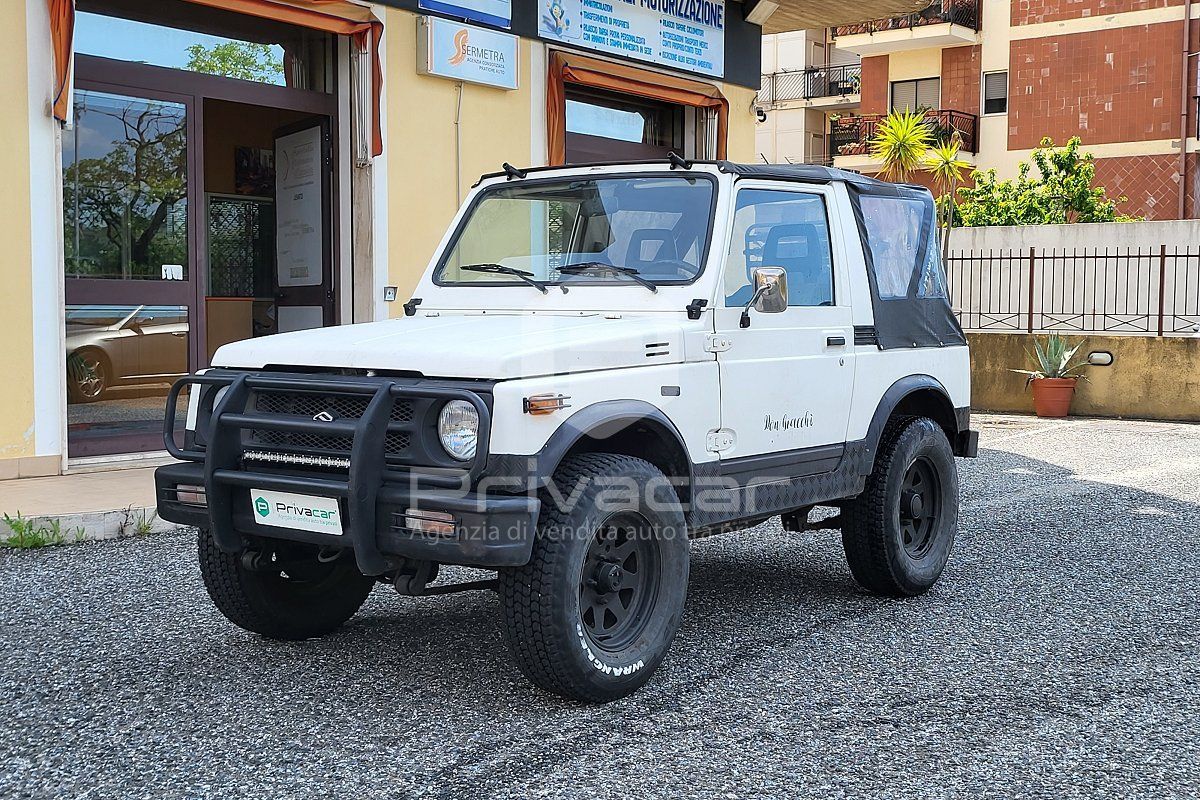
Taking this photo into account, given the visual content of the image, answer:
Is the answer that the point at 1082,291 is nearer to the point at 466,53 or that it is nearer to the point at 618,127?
the point at 618,127

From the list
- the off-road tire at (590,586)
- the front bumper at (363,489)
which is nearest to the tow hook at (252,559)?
the front bumper at (363,489)

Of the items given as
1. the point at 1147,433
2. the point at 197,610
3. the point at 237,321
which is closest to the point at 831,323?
the point at 197,610

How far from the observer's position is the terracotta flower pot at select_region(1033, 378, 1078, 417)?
15859 millimetres

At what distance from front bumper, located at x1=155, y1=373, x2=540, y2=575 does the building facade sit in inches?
195

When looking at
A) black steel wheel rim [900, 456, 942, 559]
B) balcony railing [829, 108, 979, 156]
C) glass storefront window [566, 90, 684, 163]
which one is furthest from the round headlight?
balcony railing [829, 108, 979, 156]

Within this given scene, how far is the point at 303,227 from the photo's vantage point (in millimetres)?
11414

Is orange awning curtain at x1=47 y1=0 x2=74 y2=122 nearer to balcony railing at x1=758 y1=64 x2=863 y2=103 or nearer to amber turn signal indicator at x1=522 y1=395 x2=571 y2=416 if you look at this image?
amber turn signal indicator at x1=522 y1=395 x2=571 y2=416

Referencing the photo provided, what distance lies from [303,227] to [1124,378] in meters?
10.6

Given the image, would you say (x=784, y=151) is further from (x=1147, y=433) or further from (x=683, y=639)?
(x=683, y=639)

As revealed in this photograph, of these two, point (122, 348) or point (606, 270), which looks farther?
point (122, 348)

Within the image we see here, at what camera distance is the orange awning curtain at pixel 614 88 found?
481 inches

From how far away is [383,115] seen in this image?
10719 mm

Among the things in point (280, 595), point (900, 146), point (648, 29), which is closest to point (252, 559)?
point (280, 595)

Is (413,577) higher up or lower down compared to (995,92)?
lower down
